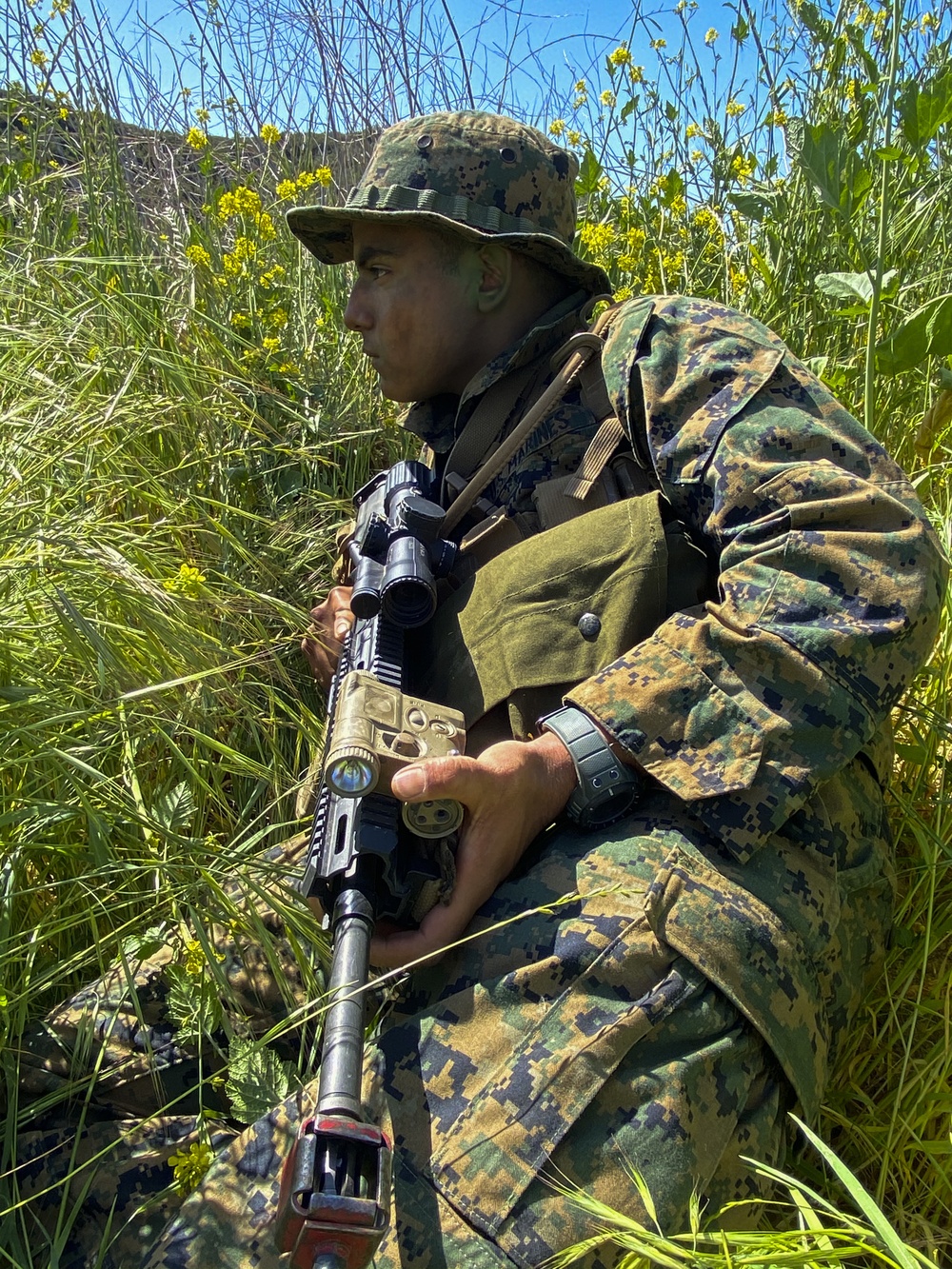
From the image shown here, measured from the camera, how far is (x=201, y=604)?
8.63ft

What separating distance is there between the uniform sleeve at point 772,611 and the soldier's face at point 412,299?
30.5 inches

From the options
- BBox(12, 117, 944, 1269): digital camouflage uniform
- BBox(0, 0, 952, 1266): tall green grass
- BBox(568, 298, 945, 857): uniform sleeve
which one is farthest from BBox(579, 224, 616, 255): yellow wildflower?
BBox(568, 298, 945, 857): uniform sleeve

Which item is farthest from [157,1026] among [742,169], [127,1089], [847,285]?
[742,169]

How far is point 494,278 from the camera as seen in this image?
2.64 metres

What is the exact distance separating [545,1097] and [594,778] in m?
0.54

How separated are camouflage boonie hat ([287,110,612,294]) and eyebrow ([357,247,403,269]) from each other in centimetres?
8

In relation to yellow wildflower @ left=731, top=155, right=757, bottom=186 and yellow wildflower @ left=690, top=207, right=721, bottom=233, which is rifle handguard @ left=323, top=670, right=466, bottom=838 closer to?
yellow wildflower @ left=690, top=207, right=721, bottom=233

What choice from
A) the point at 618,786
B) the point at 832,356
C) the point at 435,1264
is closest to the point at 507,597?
the point at 618,786

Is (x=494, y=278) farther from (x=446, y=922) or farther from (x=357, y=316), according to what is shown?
(x=446, y=922)

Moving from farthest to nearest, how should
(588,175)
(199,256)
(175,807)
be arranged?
1. (588,175)
2. (199,256)
3. (175,807)

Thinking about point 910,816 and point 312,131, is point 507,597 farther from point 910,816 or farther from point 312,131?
point 312,131

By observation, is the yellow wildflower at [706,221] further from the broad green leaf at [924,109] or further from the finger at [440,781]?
the finger at [440,781]

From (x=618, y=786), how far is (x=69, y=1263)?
1225 millimetres

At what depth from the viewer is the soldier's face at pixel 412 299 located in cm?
260
